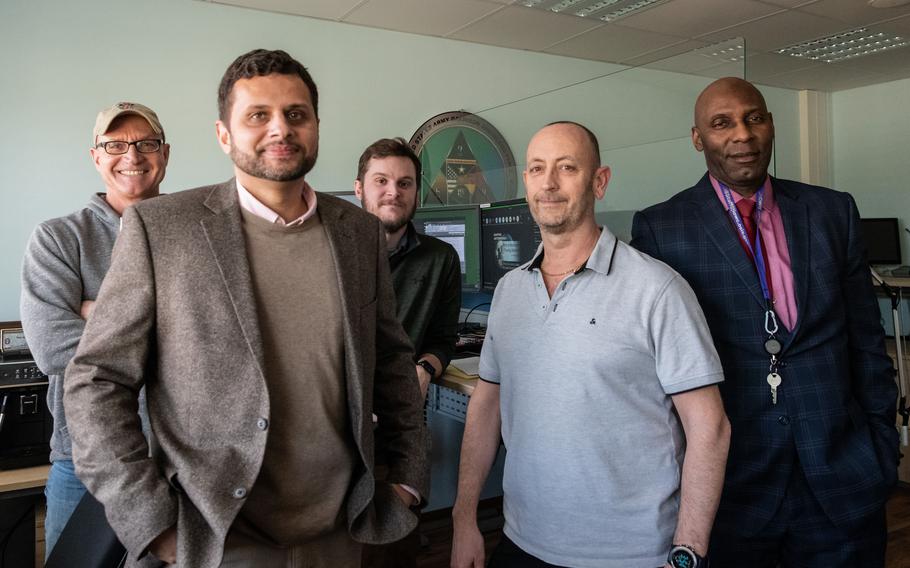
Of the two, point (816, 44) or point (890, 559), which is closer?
point (890, 559)

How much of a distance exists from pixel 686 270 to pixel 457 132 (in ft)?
11.3

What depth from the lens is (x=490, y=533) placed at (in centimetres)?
349

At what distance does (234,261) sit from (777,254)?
4.31 ft

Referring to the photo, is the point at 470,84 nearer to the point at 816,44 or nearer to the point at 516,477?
the point at 816,44

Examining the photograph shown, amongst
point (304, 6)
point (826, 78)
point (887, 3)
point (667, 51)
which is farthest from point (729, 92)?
point (826, 78)

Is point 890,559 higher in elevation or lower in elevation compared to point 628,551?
lower

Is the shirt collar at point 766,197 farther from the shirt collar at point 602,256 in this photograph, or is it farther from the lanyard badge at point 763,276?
the shirt collar at point 602,256

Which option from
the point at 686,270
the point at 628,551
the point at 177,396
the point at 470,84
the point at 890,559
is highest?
the point at 470,84

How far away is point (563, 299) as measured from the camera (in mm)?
1570

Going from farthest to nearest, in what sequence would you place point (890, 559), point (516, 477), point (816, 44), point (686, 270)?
point (816, 44), point (890, 559), point (686, 270), point (516, 477)

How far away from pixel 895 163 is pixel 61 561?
780cm

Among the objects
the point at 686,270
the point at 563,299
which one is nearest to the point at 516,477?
the point at 563,299

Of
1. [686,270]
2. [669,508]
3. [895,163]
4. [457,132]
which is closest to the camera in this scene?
[669,508]

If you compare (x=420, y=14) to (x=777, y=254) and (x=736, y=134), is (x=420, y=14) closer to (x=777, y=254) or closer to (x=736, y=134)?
(x=736, y=134)
